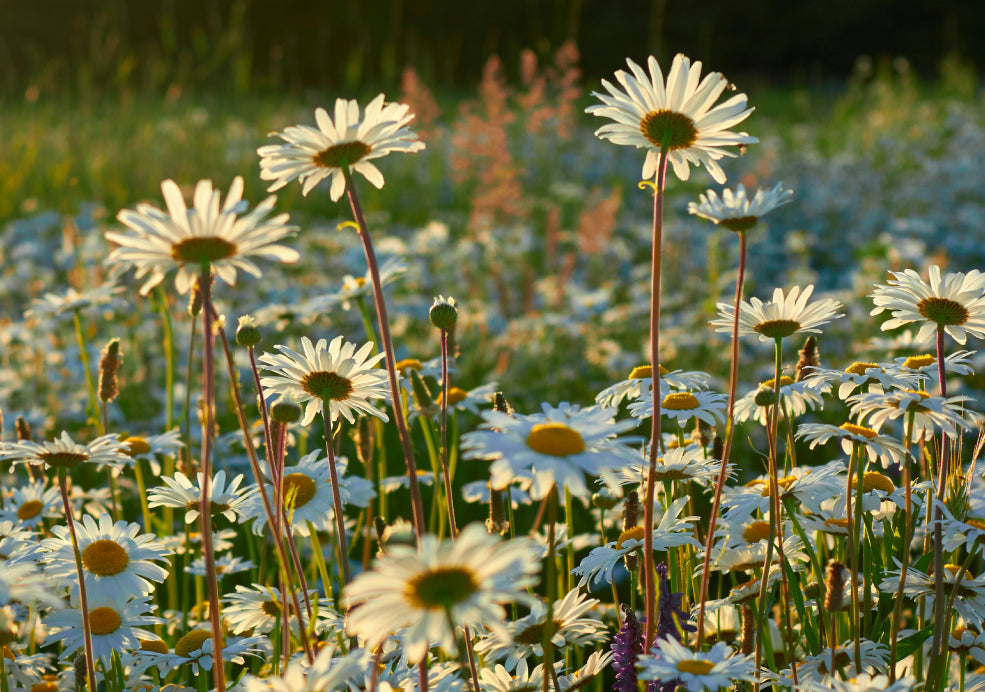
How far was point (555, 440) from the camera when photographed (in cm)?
88

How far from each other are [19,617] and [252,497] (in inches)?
20.8

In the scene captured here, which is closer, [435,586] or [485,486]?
[435,586]

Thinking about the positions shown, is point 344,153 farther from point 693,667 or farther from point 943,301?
point 943,301

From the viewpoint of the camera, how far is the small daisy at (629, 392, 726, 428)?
1.33m

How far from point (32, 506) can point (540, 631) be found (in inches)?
36.8

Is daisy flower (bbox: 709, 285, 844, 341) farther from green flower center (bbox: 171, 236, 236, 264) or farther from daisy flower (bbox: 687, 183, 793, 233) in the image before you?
green flower center (bbox: 171, 236, 236, 264)

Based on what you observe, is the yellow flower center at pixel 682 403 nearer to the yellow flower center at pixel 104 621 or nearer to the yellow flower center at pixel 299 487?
the yellow flower center at pixel 299 487

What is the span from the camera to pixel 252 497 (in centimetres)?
133

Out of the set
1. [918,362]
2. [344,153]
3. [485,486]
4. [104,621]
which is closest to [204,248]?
[344,153]

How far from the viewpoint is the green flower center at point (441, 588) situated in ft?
2.29

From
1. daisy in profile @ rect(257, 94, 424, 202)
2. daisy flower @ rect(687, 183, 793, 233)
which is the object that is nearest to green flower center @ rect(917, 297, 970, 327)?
daisy flower @ rect(687, 183, 793, 233)

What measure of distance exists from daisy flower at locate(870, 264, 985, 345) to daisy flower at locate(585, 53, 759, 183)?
0.35 meters

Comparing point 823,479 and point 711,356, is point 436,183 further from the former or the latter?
point 823,479

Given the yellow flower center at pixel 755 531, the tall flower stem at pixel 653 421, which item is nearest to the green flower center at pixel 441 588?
the tall flower stem at pixel 653 421
